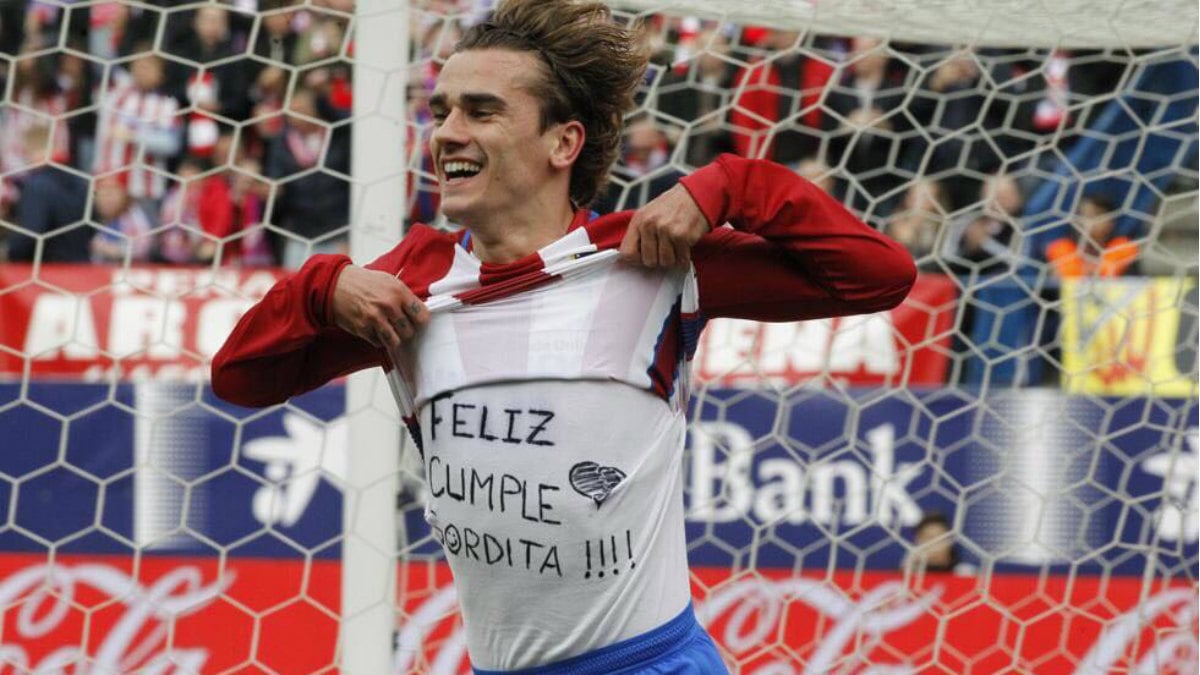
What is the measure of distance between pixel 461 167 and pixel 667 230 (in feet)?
1.00

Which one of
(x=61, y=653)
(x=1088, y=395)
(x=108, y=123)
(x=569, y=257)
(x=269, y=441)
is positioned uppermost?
(x=569, y=257)

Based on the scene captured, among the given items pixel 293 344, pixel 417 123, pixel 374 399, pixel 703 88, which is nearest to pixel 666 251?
pixel 293 344

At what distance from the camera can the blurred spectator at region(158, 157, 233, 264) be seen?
13.9 feet

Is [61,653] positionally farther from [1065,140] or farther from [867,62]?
[1065,140]

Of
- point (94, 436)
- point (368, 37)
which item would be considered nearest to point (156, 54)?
point (368, 37)

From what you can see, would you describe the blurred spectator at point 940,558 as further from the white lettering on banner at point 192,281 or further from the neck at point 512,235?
the neck at point 512,235

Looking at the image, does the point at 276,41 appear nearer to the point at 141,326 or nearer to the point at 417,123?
the point at 417,123

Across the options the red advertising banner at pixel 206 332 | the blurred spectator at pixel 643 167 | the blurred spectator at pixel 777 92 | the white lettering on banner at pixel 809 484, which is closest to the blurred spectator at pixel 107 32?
the red advertising banner at pixel 206 332

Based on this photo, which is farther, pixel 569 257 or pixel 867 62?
pixel 867 62

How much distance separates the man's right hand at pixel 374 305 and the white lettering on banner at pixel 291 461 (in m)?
2.30

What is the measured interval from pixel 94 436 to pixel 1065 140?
106 inches

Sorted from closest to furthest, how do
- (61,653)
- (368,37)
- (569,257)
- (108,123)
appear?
1. (569,257)
2. (368,37)
3. (61,653)
4. (108,123)

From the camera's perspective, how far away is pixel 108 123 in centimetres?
455

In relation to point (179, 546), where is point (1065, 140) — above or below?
above
